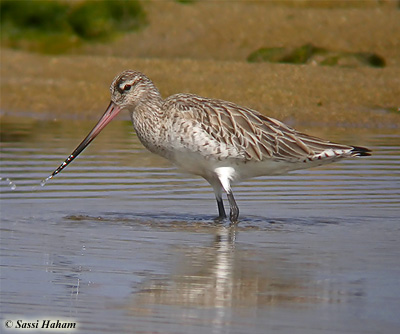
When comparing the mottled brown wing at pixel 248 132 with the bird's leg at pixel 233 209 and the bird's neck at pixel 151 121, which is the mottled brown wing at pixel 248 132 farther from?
the bird's leg at pixel 233 209

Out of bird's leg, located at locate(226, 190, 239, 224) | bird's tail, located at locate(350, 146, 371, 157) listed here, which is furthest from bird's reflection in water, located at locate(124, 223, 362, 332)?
bird's tail, located at locate(350, 146, 371, 157)

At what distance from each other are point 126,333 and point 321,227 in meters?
3.97

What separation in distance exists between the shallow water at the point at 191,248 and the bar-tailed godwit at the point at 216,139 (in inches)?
19.0

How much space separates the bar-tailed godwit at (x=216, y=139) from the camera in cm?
1020

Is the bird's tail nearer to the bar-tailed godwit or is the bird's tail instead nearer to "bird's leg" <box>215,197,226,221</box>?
the bar-tailed godwit

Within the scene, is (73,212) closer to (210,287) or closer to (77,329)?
(210,287)

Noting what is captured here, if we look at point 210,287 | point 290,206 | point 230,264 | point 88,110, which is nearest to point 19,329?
point 210,287

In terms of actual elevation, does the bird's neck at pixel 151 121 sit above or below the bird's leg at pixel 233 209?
above

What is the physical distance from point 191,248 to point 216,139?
1712 mm

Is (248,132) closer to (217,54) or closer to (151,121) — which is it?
(151,121)

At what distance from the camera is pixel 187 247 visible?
29.3ft

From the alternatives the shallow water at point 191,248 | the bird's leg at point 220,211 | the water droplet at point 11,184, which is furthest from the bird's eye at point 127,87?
the water droplet at point 11,184

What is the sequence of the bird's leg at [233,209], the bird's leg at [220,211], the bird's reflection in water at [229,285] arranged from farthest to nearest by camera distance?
1. the bird's leg at [220,211]
2. the bird's leg at [233,209]
3. the bird's reflection in water at [229,285]

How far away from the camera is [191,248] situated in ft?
29.1
